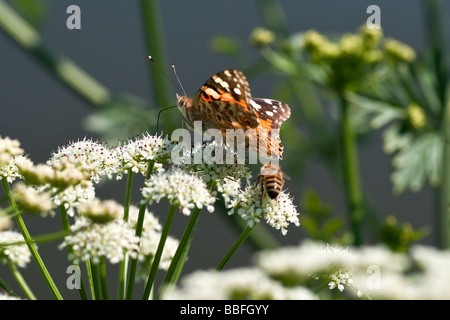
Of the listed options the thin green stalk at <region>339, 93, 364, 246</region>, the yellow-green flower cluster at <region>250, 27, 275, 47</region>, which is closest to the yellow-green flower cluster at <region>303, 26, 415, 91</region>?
the thin green stalk at <region>339, 93, 364, 246</region>

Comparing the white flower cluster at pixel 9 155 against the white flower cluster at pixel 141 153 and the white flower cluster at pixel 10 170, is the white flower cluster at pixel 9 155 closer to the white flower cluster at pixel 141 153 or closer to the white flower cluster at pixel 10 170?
the white flower cluster at pixel 10 170

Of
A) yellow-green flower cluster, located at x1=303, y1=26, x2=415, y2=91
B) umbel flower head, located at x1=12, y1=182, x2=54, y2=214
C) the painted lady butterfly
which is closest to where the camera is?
umbel flower head, located at x1=12, y1=182, x2=54, y2=214

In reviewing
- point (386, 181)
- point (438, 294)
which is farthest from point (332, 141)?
point (386, 181)

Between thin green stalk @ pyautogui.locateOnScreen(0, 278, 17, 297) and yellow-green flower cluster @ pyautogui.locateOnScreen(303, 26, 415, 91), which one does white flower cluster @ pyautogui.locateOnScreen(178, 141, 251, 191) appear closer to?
thin green stalk @ pyautogui.locateOnScreen(0, 278, 17, 297)

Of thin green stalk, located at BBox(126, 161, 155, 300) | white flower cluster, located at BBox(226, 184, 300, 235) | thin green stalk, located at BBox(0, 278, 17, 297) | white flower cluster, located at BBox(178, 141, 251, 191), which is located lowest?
thin green stalk, located at BBox(0, 278, 17, 297)

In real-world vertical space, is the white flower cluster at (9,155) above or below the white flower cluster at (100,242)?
above

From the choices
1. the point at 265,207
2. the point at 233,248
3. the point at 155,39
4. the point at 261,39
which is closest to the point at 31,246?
the point at 233,248

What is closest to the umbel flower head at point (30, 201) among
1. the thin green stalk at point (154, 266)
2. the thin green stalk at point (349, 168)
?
the thin green stalk at point (154, 266)
